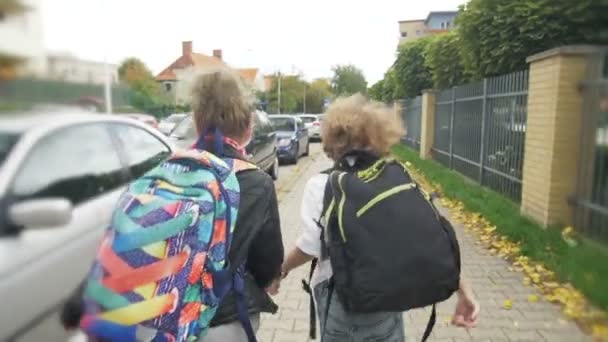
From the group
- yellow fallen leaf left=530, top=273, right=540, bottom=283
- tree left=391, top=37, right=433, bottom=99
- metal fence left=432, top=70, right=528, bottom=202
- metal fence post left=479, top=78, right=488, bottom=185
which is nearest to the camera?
yellow fallen leaf left=530, top=273, right=540, bottom=283

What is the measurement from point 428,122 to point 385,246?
41.7 feet

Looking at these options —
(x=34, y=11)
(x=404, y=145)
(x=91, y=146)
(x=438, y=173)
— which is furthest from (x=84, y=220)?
(x=404, y=145)

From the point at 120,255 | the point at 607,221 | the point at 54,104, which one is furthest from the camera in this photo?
the point at 120,255

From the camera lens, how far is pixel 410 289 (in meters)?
1.80

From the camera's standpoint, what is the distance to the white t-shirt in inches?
79.0

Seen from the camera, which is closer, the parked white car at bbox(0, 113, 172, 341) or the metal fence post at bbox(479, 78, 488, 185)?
the parked white car at bbox(0, 113, 172, 341)

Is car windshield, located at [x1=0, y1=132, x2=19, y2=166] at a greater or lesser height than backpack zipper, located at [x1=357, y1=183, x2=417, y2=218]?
greater

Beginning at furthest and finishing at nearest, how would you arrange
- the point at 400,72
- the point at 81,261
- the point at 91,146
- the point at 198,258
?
the point at 400,72, the point at 91,146, the point at 81,261, the point at 198,258

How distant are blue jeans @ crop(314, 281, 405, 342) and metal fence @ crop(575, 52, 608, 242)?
3.72 feet

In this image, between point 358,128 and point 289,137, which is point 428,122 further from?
point 358,128

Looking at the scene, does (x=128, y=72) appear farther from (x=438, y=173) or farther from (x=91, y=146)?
(x=438, y=173)

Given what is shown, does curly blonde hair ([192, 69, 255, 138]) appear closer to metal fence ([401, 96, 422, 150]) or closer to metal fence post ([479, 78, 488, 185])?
metal fence post ([479, 78, 488, 185])

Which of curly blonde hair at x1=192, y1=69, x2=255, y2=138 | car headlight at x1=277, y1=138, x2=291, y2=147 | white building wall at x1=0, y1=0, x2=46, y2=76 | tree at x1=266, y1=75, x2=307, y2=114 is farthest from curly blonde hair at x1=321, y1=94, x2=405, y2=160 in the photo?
tree at x1=266, y1=75, x2=307, y2=114

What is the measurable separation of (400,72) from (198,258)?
19565mm
